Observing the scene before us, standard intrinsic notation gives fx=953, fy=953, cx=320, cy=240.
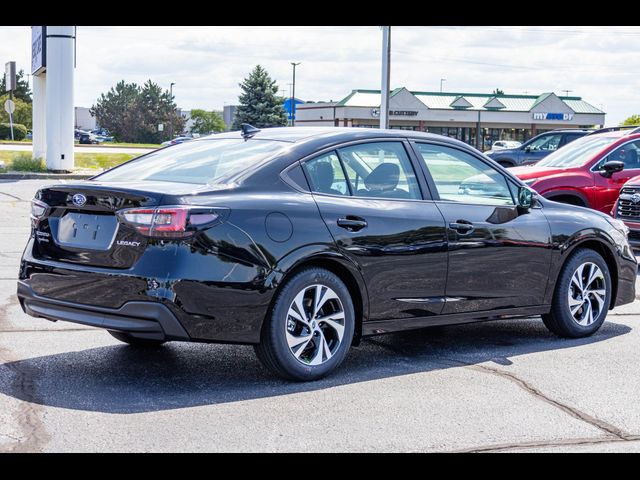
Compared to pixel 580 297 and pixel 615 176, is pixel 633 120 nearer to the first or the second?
pixel 615 176

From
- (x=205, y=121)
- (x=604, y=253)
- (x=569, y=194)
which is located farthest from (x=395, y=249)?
(x=205, y=121)

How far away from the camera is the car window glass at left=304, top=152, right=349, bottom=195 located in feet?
19.9

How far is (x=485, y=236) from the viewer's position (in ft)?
22.1

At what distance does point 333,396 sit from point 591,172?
9.35 meters

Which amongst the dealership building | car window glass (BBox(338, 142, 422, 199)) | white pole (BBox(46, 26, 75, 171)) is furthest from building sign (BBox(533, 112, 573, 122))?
car window glass (BBox(338, 142, 422, 199))

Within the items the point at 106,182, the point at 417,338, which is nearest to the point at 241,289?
the point at 106,182

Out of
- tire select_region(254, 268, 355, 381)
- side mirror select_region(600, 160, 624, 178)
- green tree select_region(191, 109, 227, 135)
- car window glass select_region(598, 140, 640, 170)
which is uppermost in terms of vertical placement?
green tree select_region(191, 109, 227, 135)

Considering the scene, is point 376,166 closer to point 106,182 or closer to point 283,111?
point 106,182

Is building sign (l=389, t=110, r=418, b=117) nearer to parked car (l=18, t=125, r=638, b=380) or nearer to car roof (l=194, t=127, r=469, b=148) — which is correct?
parked car (l=18, t=125, r=638, b=380)

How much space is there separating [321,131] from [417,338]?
1.91 metres

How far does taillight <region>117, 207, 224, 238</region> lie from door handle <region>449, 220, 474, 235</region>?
195cm

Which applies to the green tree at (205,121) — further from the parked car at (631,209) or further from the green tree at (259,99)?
the parked car at (631,209)

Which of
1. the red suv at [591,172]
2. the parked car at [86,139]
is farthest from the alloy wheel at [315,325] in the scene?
the parked car at [86,139]
